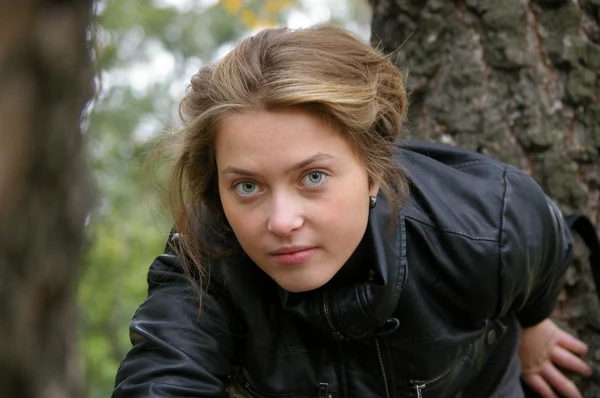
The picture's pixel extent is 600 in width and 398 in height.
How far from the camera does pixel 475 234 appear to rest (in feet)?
8.41

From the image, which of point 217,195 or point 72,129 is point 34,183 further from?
point 217,195

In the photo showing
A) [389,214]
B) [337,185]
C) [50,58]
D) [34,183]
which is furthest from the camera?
[389,214]

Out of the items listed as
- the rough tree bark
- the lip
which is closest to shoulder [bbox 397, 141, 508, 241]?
the lip

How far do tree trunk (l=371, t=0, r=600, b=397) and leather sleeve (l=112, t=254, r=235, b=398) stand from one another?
44.8 inches

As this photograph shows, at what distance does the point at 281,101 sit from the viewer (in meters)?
2.26

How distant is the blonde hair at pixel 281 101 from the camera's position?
2314 millimetres

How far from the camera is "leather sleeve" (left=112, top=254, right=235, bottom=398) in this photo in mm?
2355

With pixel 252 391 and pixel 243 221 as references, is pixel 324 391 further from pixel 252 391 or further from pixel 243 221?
pixel 243 221

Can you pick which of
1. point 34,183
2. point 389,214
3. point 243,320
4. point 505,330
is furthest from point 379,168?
point 34,183

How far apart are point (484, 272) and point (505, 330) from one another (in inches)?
15.0

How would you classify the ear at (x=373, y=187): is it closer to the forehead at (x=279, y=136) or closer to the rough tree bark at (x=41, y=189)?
the forehead at (x=279, y=136)

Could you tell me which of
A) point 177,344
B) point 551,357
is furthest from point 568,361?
point 177,344

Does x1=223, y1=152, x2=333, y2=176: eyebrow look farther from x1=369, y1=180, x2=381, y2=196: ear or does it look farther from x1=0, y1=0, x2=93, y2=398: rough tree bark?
x1=0, y1=0, x2=93, y2=398: rough tree bark

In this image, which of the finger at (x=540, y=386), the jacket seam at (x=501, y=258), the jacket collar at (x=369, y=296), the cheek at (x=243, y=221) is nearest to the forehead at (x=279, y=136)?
the cheek at (x=243, y=221)
